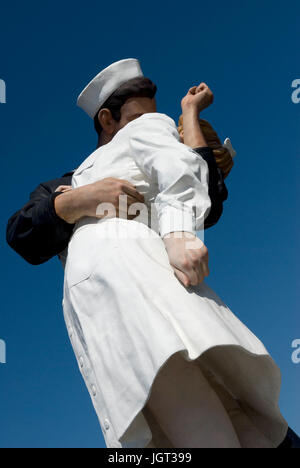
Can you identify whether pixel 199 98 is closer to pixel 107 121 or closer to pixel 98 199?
pixel 107 121

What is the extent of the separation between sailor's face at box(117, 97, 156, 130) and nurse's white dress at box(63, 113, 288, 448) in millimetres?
433

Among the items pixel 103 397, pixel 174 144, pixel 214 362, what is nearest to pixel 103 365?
pixel 103 397

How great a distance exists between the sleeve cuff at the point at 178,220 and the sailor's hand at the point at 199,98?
0.95 meters

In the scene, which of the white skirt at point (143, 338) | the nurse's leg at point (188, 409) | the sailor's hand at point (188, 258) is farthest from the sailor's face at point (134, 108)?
the nurse's leg at point (188, 409)

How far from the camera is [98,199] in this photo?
2674mm

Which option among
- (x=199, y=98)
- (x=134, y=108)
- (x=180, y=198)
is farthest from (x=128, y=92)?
(x=180, y=198)

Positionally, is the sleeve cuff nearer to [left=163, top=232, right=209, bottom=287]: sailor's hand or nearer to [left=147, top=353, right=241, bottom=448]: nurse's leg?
[left=163, top=232, right=209, bottom=287]: sailor's hand

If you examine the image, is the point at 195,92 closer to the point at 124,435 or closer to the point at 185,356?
the point at 185,356

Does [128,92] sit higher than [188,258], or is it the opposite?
[128,92]

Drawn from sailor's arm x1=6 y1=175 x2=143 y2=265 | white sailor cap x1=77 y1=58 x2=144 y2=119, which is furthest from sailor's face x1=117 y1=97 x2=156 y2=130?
sailor's arm x1=6 y1=175 x2=143 y2=265

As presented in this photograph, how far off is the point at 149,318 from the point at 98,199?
0.73 m

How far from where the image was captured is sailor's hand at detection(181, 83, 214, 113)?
315cm

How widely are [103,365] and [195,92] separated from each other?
5.42 ft

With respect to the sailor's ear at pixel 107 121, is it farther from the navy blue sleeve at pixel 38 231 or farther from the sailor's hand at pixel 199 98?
the navy blue sleeve at pixel 38 231
